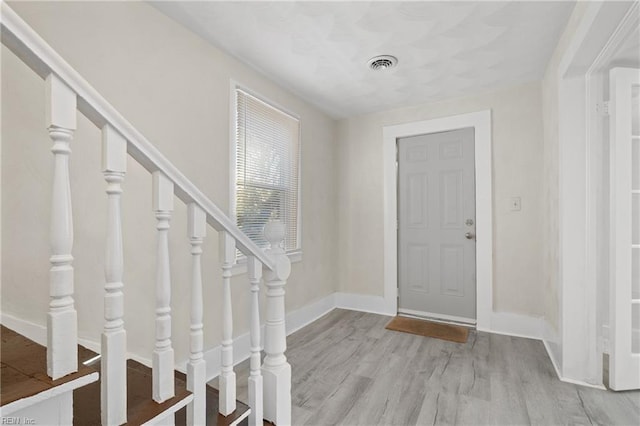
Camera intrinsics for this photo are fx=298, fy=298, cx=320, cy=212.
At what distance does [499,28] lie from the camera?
1.98 meters

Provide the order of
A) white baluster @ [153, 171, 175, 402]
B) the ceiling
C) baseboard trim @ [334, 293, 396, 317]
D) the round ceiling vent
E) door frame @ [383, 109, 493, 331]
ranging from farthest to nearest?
1. baseboard trim @ [334, 293, 396, 317]
2. door frame @ [383, 109, 493, 331]
3. the round ceiling vent
4. the ceiling
5. white baluster @ [153, 171, 175, 402]

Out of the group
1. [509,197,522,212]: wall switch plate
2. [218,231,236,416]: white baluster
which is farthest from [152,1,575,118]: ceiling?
[218,231,236,416]: white baluster

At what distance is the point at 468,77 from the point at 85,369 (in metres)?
3.17

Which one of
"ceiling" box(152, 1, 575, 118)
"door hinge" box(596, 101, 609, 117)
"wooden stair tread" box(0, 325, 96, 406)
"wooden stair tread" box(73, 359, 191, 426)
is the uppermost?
"ceiling" box(152, 1, 575, 118)

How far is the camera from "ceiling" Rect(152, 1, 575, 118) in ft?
5.89

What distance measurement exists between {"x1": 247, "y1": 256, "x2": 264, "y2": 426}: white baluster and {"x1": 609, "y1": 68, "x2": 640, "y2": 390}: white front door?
215 cm

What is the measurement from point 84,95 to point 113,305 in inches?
22.0

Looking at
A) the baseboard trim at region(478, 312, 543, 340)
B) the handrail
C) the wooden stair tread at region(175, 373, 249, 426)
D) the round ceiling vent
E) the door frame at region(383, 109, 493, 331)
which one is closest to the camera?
the handrail

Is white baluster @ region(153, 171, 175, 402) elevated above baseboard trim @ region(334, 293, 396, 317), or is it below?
above

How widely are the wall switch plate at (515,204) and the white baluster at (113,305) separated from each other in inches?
124

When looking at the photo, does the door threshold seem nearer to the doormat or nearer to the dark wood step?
the doormat

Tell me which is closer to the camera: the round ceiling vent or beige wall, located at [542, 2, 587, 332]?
beige wall, located at [542, 2, 587, 332]

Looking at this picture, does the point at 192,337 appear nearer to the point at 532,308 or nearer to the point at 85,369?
the point at 85,369

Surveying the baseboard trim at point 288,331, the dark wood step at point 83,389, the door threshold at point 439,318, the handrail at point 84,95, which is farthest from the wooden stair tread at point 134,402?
the door threshold at point 439,318
